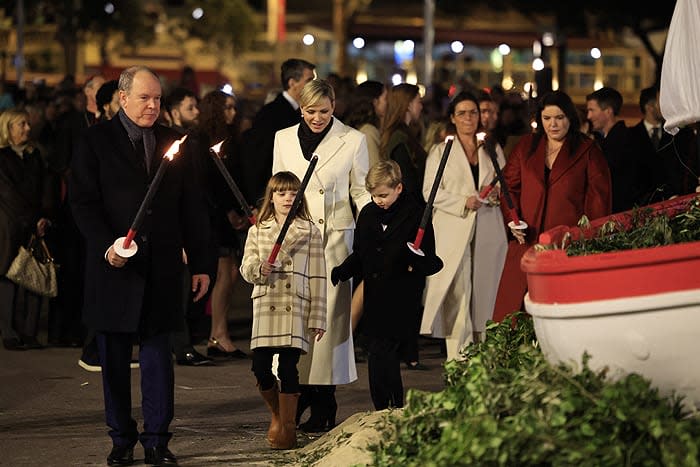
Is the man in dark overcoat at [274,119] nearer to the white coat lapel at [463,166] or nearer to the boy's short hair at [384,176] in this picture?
the white coat lapel at [463,166]

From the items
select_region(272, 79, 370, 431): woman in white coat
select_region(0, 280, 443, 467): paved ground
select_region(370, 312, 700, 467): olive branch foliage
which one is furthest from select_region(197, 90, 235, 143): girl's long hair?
select_region(370, 312, 700, 467): olive branch foliage

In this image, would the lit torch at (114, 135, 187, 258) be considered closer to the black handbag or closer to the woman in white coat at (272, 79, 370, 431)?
the woman in white coat at (272, 79, 370, 431)

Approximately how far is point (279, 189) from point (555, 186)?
1914mm

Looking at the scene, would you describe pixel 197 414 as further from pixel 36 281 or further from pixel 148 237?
pixel 36 281

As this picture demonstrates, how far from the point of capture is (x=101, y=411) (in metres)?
11.3

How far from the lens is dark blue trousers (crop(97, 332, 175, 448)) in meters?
9.27

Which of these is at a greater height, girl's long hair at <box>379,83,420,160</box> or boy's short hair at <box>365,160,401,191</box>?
girl's long hair at <box>379,83,420,160</box>

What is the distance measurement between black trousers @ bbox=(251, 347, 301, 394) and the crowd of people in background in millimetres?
11

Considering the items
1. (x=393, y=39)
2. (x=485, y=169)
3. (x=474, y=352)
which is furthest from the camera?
(x=393, y=39)

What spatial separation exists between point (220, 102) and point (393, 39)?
38.9 m

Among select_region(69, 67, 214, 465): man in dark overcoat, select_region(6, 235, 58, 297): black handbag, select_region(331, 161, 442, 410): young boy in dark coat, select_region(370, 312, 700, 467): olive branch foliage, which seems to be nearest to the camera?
select_region(370, 312, 700, 467): olive branch foliage

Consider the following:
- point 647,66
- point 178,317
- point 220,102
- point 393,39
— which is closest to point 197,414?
point 178,317

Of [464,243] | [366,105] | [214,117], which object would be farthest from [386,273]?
[366,105]

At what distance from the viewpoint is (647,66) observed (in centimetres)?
3956
